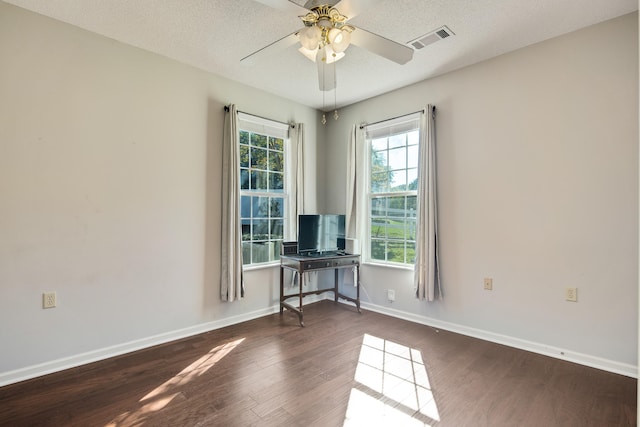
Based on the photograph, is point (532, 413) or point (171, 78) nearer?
point (532, 413)

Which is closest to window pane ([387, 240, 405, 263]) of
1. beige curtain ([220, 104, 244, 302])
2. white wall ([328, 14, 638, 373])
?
white wall ([328, 14, 638, 373])

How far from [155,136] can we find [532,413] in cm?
365

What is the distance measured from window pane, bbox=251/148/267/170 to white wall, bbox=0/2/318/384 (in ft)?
1.59

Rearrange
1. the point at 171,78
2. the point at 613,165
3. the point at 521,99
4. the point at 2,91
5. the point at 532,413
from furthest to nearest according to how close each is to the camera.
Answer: the point at 171,78 → the point at 521,99 → the point at 613,165 → the point at 2,91 → the point at 532,413

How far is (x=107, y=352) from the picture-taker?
9.21 ft

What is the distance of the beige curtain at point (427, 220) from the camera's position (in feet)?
11.4

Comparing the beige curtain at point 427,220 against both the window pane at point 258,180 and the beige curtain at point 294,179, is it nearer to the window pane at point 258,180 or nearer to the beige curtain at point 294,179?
the beige curtain at point 294,179

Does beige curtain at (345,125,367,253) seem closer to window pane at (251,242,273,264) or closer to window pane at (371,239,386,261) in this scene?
window pane at (371,239,386,261)

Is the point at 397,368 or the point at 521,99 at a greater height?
the point at 521,99

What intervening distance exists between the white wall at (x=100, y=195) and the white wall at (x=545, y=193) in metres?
2.45

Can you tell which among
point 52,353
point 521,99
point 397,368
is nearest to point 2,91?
point 52,353

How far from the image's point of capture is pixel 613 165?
8.31 feet

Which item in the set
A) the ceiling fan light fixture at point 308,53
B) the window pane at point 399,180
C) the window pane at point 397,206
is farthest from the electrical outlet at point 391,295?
the ceiling fan light fixture at point 308,53

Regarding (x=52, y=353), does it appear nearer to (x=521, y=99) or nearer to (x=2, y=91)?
(x=2, y=91)
